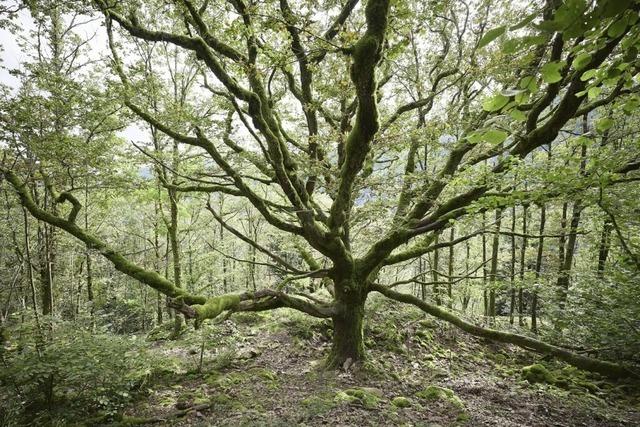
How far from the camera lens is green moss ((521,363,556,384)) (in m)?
7.06

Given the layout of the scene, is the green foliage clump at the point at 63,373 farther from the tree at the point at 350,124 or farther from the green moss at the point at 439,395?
the green moss at the point at 439,395

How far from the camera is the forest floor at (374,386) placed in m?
4.99

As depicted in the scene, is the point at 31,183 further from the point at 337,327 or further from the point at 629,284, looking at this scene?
the point at 629,284

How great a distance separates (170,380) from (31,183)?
518cm

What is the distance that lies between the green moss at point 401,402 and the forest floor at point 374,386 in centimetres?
2

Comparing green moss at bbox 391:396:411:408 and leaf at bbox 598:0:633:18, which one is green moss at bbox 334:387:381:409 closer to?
green moss at bbox 391:396:411:408

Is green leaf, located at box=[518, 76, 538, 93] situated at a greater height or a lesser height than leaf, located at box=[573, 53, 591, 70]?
lesser

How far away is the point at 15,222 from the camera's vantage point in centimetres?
715

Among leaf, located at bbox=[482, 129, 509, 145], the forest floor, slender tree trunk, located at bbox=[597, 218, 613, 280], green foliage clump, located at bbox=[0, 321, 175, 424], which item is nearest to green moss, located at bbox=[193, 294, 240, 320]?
the forest floor

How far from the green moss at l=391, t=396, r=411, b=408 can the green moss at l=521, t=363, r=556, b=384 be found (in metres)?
3.60

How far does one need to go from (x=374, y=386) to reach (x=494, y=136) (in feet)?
20.8

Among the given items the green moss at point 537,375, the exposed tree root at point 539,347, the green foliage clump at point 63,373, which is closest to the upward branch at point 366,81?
the exposed tree root at point 539,347

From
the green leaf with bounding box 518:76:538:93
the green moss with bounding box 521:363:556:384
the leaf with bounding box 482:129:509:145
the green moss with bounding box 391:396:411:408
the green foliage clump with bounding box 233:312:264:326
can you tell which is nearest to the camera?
the green leaf with bounding box 518:76:538:93

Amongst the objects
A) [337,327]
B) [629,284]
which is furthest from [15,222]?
[629,284]
